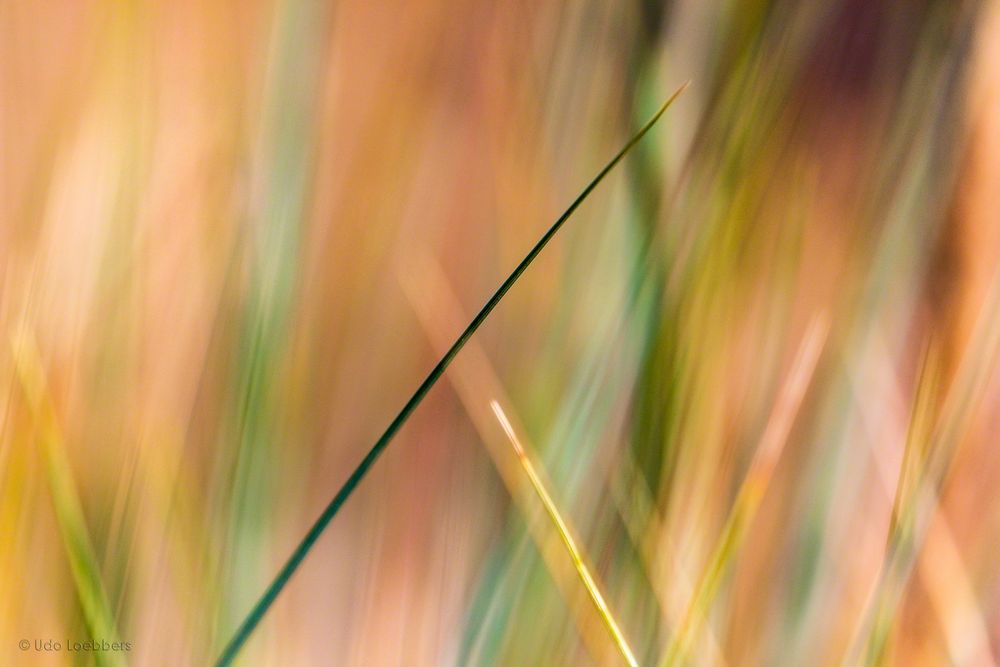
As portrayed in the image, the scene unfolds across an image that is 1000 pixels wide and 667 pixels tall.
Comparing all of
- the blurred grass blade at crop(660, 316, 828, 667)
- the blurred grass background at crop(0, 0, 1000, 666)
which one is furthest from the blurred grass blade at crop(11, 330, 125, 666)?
the blurred grass blade at crop(660, 316, 828, 667)

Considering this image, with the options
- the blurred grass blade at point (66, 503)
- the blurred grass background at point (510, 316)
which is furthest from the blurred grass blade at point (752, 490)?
the blurred grass blade at point (66, 503)

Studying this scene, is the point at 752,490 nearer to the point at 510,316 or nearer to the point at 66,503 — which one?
the point at 510,316

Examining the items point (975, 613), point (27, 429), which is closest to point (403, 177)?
point (27, 429)

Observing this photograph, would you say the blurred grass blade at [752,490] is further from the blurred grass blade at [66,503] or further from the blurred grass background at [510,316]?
the blurred grass blade at [66,503]

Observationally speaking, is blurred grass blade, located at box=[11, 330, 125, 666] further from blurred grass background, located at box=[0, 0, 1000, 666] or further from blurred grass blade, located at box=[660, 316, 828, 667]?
blurred grass blade, located at box=[660, 316, 828, 667]

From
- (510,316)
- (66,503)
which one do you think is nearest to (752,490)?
(510,316)

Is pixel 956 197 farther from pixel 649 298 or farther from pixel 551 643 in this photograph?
pixel 551 643
